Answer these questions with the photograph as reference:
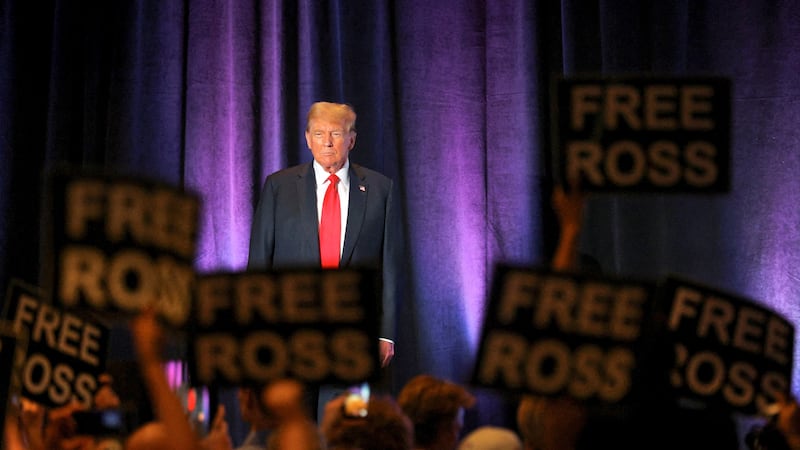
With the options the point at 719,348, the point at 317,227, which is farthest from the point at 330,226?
the point at 719,348

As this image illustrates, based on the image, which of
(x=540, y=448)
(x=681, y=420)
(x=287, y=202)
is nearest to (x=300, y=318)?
(x=540, y=448)

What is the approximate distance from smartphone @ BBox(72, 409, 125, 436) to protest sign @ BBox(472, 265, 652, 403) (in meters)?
0.96

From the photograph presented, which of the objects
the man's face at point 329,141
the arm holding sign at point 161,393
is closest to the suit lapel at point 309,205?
the man's face at point 329,141

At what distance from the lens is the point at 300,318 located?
2633mm

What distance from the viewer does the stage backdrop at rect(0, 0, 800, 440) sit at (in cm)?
515

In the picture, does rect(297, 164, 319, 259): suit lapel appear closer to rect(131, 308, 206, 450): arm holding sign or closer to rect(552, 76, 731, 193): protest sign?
rect(552, 76, 731, 193): protest sign

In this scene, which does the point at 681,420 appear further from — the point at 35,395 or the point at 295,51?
the point at 295,51

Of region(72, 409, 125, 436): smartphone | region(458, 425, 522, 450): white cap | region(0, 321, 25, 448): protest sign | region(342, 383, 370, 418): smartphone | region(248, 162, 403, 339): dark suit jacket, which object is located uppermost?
region(248, 162, 403, 339): dark suit jacket

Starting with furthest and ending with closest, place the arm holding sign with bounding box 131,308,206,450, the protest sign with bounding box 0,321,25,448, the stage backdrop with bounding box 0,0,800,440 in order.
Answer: the stage backdrop with bounding box 0,0,800,440 → the protest sign with bounding box 0,321,25,448 → the arm holding sign with bounding box 131,308,206,450

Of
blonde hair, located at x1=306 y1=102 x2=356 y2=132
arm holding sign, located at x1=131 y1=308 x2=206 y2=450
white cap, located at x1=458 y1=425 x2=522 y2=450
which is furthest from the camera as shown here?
blonde hair, located at x1=306 y1=102 x2=356 y2=132

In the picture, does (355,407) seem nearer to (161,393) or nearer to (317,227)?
(161,393)

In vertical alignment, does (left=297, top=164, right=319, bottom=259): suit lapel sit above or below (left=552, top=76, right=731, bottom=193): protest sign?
below

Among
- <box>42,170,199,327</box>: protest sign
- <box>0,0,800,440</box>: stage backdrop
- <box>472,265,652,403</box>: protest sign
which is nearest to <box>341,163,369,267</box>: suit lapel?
<box>0,0,800,440</box>: stage backdrop

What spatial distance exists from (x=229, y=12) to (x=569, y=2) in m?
1.55
